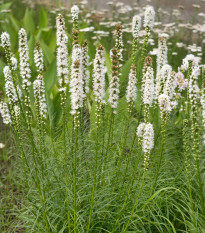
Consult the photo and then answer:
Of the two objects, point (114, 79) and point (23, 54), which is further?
point (23, 54)

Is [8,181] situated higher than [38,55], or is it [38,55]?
[38,55]

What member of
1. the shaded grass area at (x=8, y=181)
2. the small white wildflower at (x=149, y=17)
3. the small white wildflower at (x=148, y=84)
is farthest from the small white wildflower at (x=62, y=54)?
the shaded grass area at (x=8, y=181)

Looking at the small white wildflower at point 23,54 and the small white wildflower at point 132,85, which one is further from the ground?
the small white wildflower at point 23,54

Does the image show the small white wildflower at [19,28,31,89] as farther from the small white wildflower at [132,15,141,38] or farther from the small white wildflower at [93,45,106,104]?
the small white wildflower at [132,15,141,38]

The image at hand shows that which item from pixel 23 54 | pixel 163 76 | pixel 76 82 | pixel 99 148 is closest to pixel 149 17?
pixel 163 76

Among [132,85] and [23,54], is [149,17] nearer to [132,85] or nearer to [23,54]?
[132,85]

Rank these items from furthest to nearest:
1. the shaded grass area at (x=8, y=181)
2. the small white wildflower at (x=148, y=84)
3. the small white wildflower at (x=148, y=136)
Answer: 1. the shaded grass area at (x=8, y=181)
2. the small white wildflower at (x=148, y=84)
3. the small white wildflower at (x=148, y=136)

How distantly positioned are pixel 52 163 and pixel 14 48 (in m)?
4.56

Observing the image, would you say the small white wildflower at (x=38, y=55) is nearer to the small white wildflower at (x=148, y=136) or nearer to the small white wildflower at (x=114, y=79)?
the small white wildflower at (x=114, y=79)

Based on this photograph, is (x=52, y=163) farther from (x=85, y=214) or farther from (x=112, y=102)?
(x=112, y=102)

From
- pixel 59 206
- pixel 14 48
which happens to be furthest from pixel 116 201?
pixel 14 48

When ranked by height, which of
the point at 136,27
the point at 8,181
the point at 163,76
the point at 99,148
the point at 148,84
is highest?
the point at 136,27

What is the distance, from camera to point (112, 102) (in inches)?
100

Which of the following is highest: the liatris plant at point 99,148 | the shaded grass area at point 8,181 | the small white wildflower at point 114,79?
the small white wildflower at point 114,79
